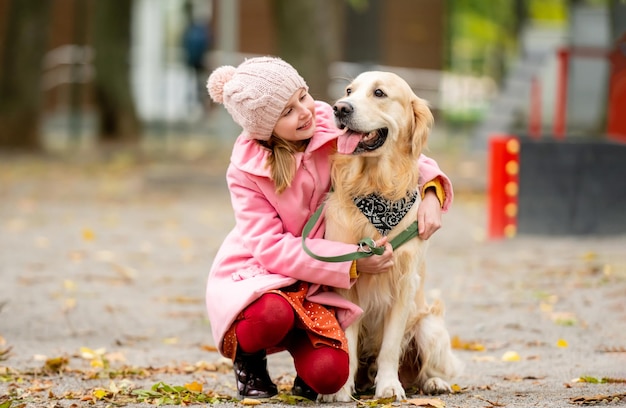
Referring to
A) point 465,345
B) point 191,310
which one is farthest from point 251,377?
point 191,310

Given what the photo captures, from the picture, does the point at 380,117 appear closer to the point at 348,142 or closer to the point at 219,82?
the point at 348,142

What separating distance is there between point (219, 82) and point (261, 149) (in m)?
0.35

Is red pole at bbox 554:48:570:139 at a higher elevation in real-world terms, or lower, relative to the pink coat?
higher

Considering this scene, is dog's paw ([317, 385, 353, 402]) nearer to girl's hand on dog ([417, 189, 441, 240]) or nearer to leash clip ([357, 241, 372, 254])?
leash clip ([357, 241, 372, 254])

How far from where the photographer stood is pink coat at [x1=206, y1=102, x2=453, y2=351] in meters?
4.49

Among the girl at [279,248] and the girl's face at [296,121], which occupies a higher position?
the girl's face at [296,121]

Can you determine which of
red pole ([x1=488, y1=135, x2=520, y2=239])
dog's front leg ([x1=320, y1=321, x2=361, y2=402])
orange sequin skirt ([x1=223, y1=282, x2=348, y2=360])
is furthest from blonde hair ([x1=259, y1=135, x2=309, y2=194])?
red pole ([x1=488, y1=135, x2=520, y2=239])

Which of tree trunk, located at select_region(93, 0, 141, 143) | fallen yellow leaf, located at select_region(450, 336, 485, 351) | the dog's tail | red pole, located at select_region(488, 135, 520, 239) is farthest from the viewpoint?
tree trunk, located at select_region(93, 0, 141, 143)

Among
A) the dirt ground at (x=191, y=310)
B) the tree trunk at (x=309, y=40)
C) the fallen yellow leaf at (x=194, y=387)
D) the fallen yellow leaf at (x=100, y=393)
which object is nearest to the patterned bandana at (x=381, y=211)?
the dirt ground at (x=191, y=310)

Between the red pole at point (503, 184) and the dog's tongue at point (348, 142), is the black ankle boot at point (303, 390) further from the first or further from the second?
the red pole at point (503, 184)

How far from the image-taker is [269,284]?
14.8ft

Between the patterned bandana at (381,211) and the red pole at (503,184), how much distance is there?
569 cm

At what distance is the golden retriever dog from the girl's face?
0.57ft

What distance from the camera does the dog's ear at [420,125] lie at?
454cm
